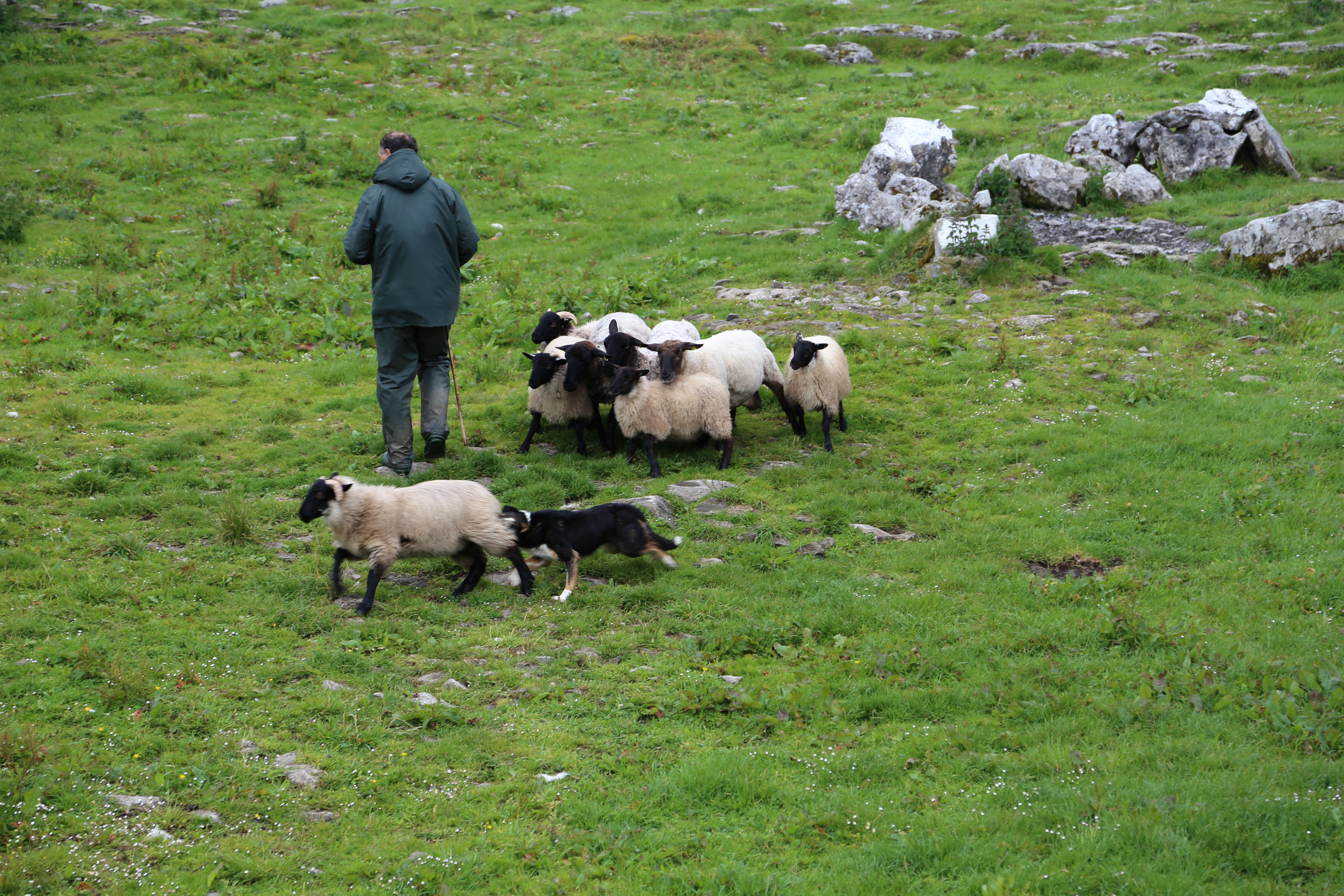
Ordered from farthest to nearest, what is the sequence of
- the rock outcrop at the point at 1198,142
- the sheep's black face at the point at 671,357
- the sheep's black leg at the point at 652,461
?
the rock outcrop at the point at 1198,142
the sheep's black face at the point at 671,357
the sheep's black leg at the point at 652,461

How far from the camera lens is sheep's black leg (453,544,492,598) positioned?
891 cm

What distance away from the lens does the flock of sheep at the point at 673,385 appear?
11.9 m

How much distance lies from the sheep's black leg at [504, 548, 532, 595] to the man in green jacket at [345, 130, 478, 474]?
9.50 ft

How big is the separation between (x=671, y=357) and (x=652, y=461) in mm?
1383

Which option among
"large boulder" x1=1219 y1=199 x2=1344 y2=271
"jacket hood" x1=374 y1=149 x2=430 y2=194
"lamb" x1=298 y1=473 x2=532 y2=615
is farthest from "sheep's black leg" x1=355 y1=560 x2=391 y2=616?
"large boulder" x1=1219 y1=199 x2=1344 y2=271

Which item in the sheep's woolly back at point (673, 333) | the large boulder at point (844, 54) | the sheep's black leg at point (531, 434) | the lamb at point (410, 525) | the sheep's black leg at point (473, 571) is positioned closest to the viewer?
the lamb at point (410, 525)

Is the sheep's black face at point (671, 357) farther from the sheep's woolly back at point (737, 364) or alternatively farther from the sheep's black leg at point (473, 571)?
the sheep's black leg at point (473, 571)

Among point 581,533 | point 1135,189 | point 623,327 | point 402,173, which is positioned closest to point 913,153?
point 1135,189

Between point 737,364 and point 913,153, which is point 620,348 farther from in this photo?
point 913,153

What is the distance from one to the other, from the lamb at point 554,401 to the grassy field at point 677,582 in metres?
0.34

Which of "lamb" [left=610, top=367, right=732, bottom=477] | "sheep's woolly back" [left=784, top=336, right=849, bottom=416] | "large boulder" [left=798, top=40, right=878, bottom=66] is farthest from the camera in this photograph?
"large boulder" [left=798, top=40, right=878, bottom=66]

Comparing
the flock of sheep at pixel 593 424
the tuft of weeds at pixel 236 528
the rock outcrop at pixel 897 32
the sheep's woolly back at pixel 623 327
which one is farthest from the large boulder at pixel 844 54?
the tuft of weeds at pixel 236 528

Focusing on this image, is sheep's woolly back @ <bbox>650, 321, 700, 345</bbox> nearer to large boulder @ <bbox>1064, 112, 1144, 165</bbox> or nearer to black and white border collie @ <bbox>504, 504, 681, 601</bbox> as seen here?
black and white border collie @ <bbox>504, 504, 681, 601</bbox>

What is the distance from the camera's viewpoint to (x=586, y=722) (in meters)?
6.90
